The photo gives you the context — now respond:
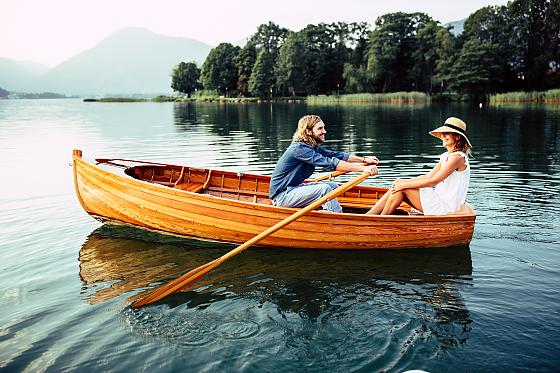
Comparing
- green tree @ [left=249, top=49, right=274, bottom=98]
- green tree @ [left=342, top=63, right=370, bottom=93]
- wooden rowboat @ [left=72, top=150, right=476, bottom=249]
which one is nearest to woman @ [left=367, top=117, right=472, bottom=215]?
wooden rowboat @ [left=72, top=150, right=476, bottom=249]

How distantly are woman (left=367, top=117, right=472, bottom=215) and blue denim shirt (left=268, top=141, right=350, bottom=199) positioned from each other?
45.5 inches

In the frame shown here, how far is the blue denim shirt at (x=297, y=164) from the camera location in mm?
7332

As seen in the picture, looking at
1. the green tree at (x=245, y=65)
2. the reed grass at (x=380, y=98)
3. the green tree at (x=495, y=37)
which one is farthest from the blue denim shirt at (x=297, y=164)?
the green tree at (x=245, y=65)

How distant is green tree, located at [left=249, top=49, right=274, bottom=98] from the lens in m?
90.8

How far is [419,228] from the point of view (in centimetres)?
741

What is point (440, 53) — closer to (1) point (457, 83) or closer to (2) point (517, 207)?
(1) point (457, 83)

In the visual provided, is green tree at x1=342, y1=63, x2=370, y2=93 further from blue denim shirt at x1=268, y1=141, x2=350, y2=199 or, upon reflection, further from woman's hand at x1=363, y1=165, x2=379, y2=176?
woman's hand at x1=363, y1=165, x2=379, y2=176

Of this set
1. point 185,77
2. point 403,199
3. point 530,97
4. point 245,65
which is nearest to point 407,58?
point 530,97

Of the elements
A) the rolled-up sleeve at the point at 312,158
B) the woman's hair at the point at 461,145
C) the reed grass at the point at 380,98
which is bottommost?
the rolled-up sleeve at the point at 312,158

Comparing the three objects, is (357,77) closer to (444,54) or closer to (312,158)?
(444,54)

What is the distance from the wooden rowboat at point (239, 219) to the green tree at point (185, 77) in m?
118

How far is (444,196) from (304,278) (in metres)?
2.69

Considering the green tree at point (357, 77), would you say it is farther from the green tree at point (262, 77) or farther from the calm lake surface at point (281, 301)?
the calm lake surface at point (281, 301)

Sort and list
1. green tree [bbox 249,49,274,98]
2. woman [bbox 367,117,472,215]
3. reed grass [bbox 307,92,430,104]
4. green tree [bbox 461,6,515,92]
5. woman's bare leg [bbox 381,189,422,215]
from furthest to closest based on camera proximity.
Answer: green tree [bbox 249,49,274,98], green tree [bbox 461,6,515,92], reed grass [bbox 307,92,430,104], woman's bare leg [bbox 381,189,422,215], woman [bbox 367,117,472,215]
